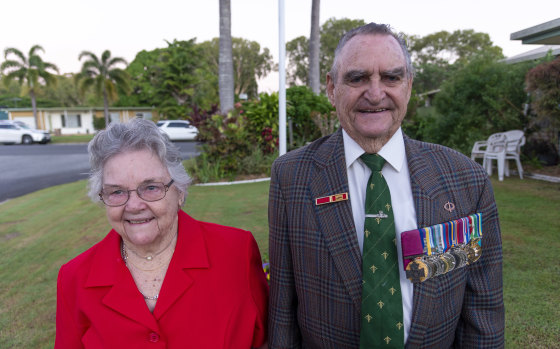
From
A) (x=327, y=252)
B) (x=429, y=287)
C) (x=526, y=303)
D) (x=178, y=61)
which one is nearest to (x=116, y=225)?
(x=327, y=252)

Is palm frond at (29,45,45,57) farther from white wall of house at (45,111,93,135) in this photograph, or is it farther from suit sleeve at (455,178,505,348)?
suit sleeve at (455,178,505,348)

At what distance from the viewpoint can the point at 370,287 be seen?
1.34 metres

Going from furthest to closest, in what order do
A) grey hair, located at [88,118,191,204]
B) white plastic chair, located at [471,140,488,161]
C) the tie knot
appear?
white plastic chair, located at [471,140,488,161] → grey hair, located at [88,118,191,204] → the tie knot

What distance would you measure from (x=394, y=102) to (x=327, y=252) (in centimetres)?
63

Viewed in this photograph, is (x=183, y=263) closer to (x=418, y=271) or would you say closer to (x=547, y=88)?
(x=418, y=271)

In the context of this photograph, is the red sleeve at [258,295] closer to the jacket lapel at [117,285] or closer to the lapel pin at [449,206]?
the jacket lapel at [117,285]

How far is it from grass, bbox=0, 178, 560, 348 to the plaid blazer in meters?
1.53

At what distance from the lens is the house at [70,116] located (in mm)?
40156

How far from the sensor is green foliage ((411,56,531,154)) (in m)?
9.28

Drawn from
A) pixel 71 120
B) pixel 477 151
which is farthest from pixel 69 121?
pixel 477 151

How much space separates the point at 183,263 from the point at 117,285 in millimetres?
293

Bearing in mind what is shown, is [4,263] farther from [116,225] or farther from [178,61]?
[178,61]

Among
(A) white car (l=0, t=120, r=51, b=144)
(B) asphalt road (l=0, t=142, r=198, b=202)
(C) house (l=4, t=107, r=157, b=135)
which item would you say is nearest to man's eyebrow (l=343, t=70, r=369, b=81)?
(B) asphalt road (l=0, t=142, r=198, b=202)

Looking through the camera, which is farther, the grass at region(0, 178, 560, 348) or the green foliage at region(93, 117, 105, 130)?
the green foliage at region(93, 117, 105, 130)
